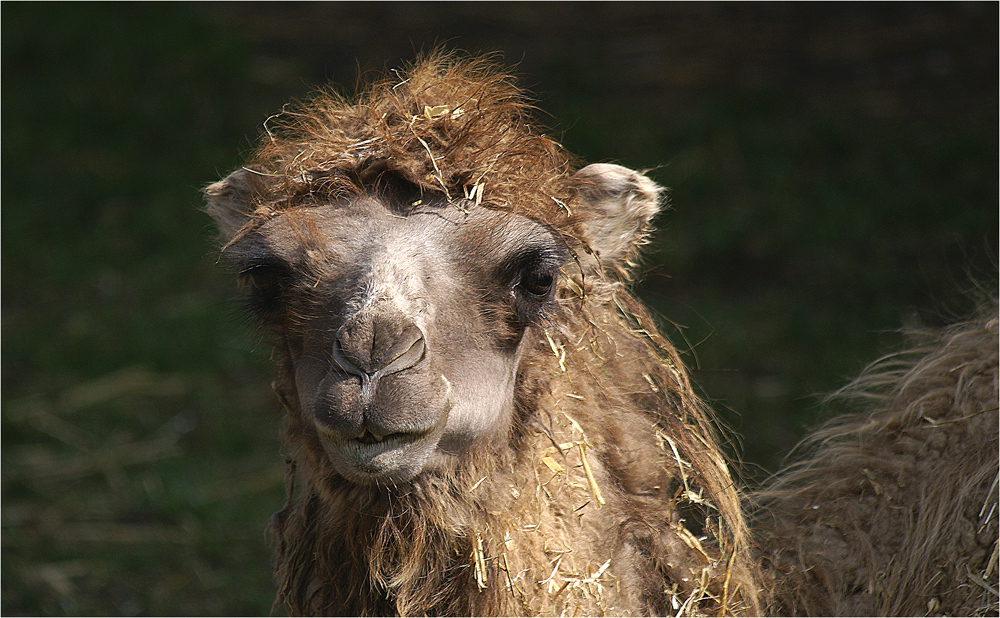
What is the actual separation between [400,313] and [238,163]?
16.4 ft

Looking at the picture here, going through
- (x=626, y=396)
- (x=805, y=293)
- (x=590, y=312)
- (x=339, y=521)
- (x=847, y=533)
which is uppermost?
(x=590, y=312)

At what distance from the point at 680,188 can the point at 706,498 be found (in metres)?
5.19

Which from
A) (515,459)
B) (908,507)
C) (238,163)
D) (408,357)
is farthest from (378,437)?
(238,163)

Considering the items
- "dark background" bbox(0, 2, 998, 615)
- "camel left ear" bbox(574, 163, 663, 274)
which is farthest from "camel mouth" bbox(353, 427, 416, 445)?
"dark background" bbox(0, 2, 998, 615)

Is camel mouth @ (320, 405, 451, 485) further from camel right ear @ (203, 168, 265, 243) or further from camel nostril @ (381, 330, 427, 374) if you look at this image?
camel right ear @ (203, 168, 265, 243)

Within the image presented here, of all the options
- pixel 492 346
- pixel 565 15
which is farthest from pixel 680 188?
pixel 492 346

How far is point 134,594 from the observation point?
4.91m

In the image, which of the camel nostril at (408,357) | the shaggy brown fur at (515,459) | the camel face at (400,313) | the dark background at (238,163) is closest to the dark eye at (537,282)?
the camel face at (400,313)

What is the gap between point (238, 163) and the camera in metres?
6.69

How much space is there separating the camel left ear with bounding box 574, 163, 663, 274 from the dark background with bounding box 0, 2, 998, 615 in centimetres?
247

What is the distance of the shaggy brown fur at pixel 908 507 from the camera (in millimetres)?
2645

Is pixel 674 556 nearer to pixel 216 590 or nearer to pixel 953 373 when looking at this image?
pixel 953 373

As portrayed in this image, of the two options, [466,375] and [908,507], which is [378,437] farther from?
[908,507]

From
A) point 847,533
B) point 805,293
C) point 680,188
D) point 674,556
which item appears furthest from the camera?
point 680,188
